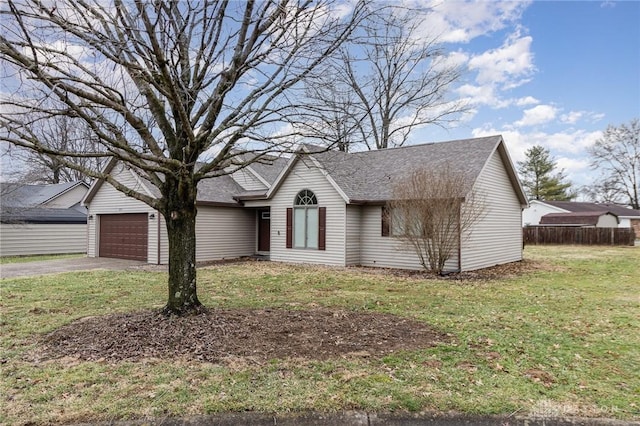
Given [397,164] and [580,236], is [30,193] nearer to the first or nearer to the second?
[397,164]

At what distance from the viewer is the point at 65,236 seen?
21.9 metres

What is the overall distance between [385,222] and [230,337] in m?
9.81

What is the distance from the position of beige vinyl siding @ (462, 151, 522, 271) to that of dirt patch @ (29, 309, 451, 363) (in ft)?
27.0

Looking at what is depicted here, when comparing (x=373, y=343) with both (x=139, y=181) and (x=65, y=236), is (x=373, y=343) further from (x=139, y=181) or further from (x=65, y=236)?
(x=65, y=236)

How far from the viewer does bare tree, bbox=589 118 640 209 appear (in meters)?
41.6

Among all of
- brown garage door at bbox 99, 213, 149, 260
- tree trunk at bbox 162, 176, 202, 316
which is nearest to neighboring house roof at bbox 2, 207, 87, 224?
brown garage door at bbox 99, 213, 149, 260

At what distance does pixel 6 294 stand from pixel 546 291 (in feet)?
40.4

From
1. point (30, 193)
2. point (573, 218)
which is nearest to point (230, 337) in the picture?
point (30, 193)

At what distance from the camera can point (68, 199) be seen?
26.0 meters

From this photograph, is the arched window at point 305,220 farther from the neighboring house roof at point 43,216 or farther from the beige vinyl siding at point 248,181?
the neighboring house roof at point 43,216

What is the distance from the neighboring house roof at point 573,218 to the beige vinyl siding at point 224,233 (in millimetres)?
27506

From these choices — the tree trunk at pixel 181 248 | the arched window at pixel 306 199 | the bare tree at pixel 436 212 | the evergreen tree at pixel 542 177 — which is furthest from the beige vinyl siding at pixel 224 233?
the evergreen tree at pixel 542 177

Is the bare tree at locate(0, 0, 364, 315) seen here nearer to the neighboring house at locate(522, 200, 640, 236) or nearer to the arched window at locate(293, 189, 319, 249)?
the arched window at locate(293, 189, 319, 249)

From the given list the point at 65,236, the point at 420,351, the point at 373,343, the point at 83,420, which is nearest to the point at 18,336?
the point at 83,420
